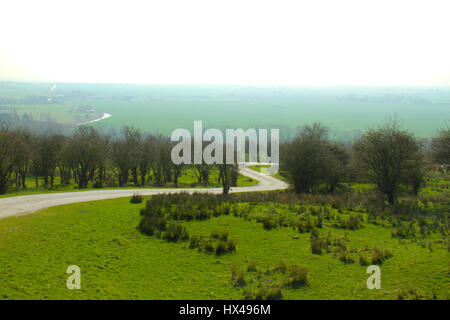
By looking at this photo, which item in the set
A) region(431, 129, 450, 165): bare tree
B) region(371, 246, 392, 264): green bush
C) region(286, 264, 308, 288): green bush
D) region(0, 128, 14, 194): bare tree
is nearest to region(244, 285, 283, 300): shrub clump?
A: region(286, 264, 308, 288): green bush

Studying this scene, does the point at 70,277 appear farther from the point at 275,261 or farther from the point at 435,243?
the point at 435,243

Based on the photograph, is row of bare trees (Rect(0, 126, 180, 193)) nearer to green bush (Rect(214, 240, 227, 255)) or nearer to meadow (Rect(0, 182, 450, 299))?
meadow (Rect(0, 182, 450, 299))

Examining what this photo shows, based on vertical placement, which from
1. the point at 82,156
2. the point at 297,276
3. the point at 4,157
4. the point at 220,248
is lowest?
the point at 220,248

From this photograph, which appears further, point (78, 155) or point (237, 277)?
point (78, 155)

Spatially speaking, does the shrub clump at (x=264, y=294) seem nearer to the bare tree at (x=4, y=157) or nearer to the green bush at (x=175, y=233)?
the green bush at (x=175, y=233)

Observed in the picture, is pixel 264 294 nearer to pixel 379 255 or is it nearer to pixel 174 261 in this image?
pixel 174 261

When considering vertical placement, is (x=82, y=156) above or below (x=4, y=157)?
below

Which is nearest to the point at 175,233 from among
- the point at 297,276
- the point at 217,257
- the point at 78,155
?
the point at 217,257

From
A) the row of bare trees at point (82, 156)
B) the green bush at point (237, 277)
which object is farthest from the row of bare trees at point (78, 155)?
the green bush at point (237, 277)

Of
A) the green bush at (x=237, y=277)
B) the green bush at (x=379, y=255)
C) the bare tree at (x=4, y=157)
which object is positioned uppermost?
the bare tree at (x=4, y=157)
